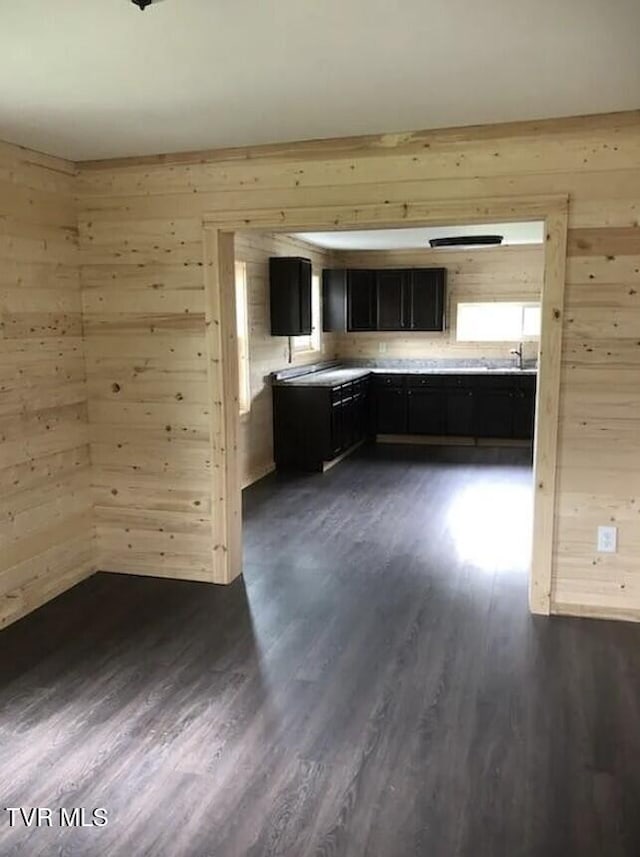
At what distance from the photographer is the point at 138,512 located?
13.8ft

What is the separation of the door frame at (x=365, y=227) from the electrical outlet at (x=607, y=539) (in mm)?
230

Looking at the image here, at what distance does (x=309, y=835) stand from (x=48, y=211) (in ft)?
10.7

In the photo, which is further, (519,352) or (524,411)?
(519,352)

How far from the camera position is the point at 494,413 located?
8.05 m

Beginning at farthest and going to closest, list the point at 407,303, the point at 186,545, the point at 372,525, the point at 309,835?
the point at 407,303, the point at 372,525, the point at 186,545, the point at 309,835

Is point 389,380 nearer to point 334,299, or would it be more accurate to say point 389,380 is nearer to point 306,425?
point 334,299

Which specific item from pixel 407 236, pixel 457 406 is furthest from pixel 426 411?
pixel 407 236

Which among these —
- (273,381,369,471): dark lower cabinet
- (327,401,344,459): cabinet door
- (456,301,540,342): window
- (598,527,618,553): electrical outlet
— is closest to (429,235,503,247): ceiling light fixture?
(456,301,540,342): window

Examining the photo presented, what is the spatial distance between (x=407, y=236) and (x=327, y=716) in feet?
17.8

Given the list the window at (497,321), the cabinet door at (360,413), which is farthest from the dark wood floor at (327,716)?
the window at (497,321)

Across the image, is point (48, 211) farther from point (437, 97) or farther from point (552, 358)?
point (552, 358)

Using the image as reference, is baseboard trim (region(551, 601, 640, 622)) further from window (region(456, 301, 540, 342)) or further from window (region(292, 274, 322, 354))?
window (region(456, 301, 540, 342))

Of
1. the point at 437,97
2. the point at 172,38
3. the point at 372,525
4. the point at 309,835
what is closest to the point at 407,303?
the point at 372,525

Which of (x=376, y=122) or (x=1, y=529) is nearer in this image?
(x=376, y=122)
